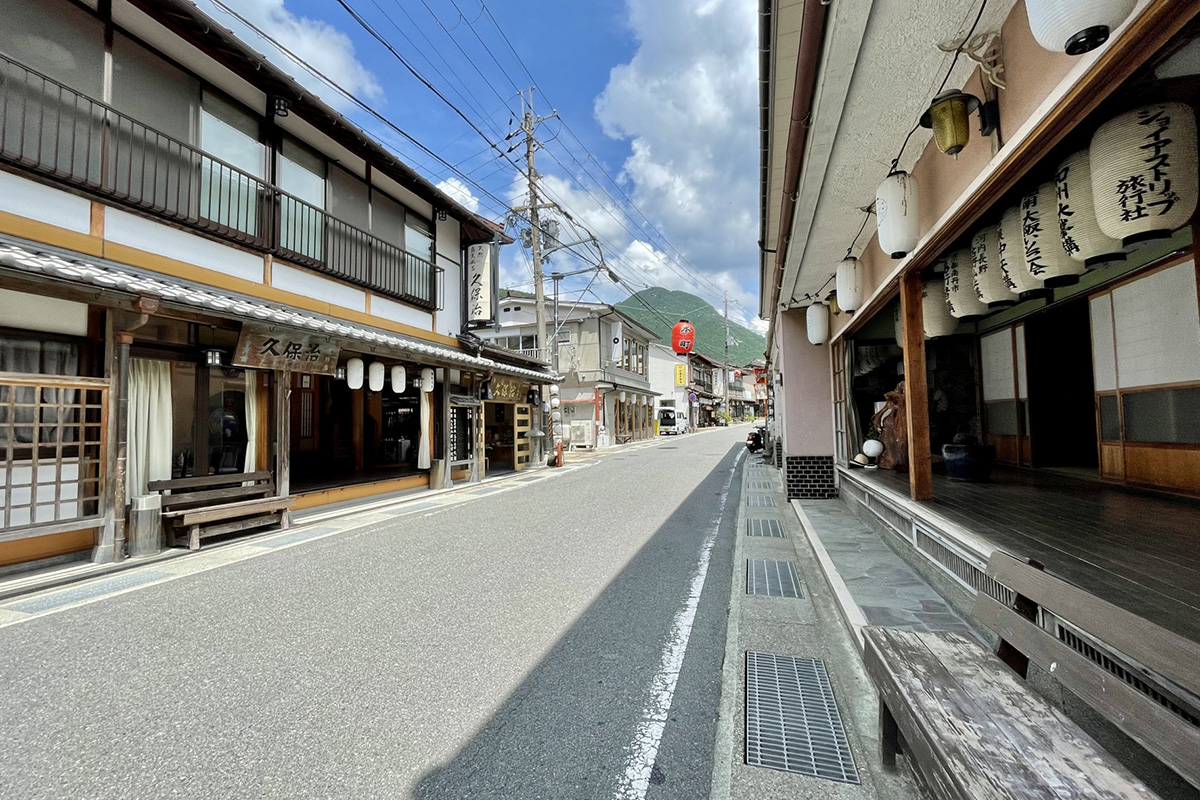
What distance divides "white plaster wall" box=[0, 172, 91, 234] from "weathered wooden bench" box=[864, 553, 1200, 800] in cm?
918

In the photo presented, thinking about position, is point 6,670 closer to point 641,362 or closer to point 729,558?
point 729,558

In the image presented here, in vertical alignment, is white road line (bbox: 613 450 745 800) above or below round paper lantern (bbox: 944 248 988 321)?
below

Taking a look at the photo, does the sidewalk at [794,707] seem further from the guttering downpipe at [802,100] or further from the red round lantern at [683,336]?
the red round lantern at [683,336]

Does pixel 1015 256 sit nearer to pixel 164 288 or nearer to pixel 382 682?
pixel 382 682

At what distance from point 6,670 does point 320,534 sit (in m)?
4.35

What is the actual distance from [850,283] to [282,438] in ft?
29.3

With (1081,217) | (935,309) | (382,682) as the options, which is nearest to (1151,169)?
(1081,217)

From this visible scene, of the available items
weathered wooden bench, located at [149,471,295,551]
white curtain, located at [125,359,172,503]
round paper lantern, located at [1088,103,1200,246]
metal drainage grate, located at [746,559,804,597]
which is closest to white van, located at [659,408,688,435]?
weathered wooden bench, located at [149,471,295,551]

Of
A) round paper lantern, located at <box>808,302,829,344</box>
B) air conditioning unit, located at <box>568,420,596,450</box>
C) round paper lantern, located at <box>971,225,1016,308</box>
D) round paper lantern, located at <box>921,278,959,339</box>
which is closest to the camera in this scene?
round paper lantern, located at <box>971,225,1016,308</box>

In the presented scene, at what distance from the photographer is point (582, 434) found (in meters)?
27.7

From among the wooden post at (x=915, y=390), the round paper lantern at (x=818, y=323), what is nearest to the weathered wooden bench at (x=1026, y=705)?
the wooden post at (x=915, y=390)

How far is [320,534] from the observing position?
311 inches

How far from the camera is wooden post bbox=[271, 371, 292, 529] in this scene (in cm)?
842

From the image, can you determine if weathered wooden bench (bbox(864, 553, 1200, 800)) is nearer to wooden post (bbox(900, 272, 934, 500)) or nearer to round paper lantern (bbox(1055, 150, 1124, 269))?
round paper lantern (bbox(1055, 150, 1124, 269))
